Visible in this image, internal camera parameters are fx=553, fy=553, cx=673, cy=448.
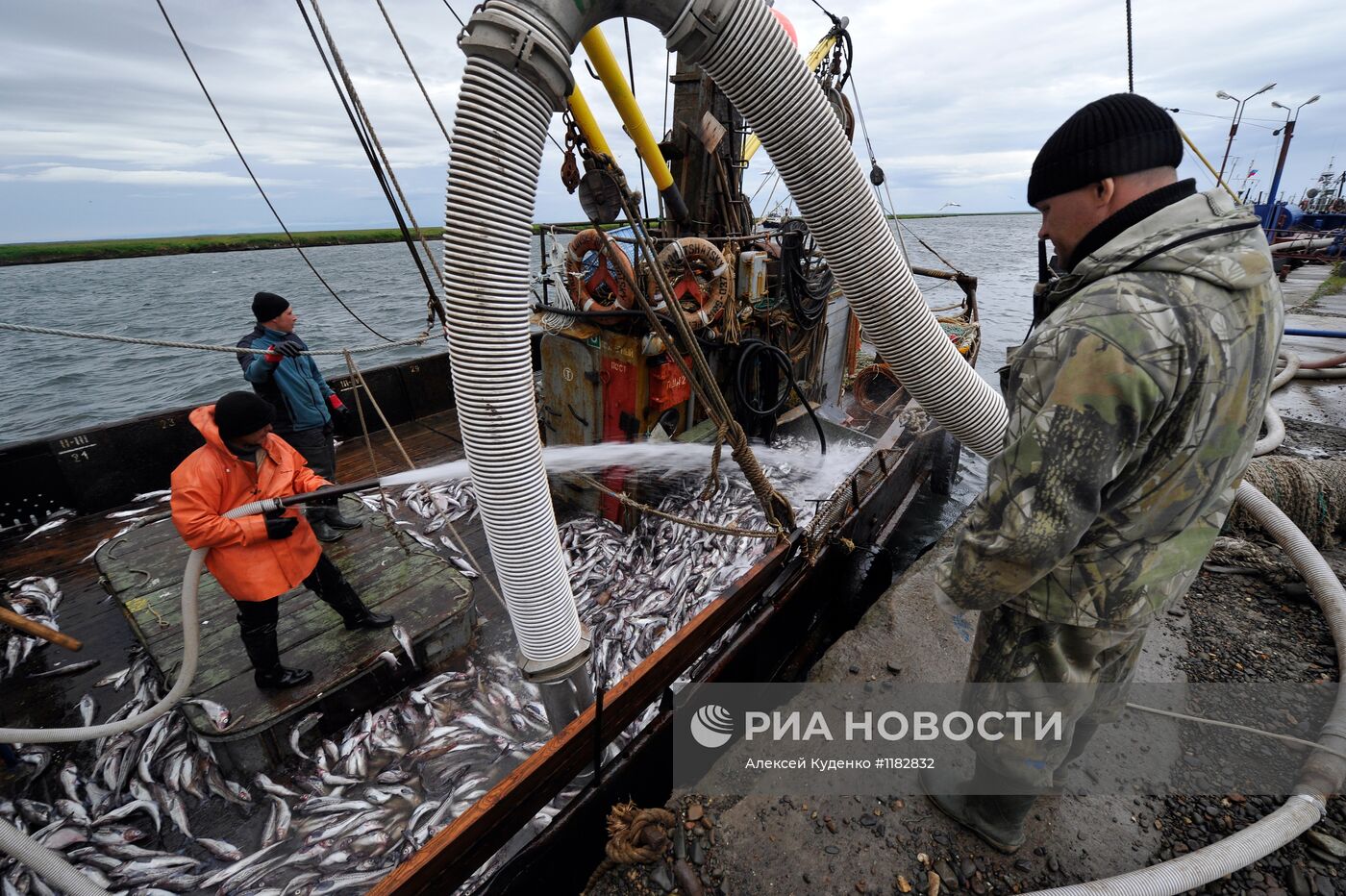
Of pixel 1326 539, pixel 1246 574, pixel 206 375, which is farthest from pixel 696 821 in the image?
pixel 206 375

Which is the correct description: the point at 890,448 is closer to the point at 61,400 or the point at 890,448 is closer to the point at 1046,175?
the point at 1046,175

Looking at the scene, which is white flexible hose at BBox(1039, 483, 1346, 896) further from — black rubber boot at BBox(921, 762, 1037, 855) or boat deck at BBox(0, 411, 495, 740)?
boat deck at BBox(0, 411, 495, 740)

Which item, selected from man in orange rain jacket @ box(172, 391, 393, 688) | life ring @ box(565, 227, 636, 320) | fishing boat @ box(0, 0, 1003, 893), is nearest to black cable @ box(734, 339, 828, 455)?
fishing boat @ box(0, 0, 1003, 893)

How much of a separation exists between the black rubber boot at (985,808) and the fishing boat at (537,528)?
177cm

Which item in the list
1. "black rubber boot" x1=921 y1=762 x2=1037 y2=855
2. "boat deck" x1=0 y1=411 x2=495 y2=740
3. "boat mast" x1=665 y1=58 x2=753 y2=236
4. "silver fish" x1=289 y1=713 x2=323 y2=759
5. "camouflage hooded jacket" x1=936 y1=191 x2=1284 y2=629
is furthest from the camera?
"boat mast" x1=665 y1=58 x2=753 y2=236

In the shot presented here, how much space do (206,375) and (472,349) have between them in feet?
72.7

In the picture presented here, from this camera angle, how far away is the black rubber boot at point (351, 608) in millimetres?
4340

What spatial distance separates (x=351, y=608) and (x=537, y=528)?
2767 millimetres

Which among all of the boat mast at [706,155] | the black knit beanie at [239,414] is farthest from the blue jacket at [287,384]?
the boat mast at [706,155]

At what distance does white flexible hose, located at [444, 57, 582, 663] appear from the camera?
2.13 m

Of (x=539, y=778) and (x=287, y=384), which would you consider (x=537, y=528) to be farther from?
(x=287, y=384)

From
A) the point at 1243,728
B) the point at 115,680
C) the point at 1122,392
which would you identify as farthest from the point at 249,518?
the point at 1243,728

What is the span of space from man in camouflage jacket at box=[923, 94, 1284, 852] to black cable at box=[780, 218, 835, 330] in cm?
586

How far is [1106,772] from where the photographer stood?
344cm
